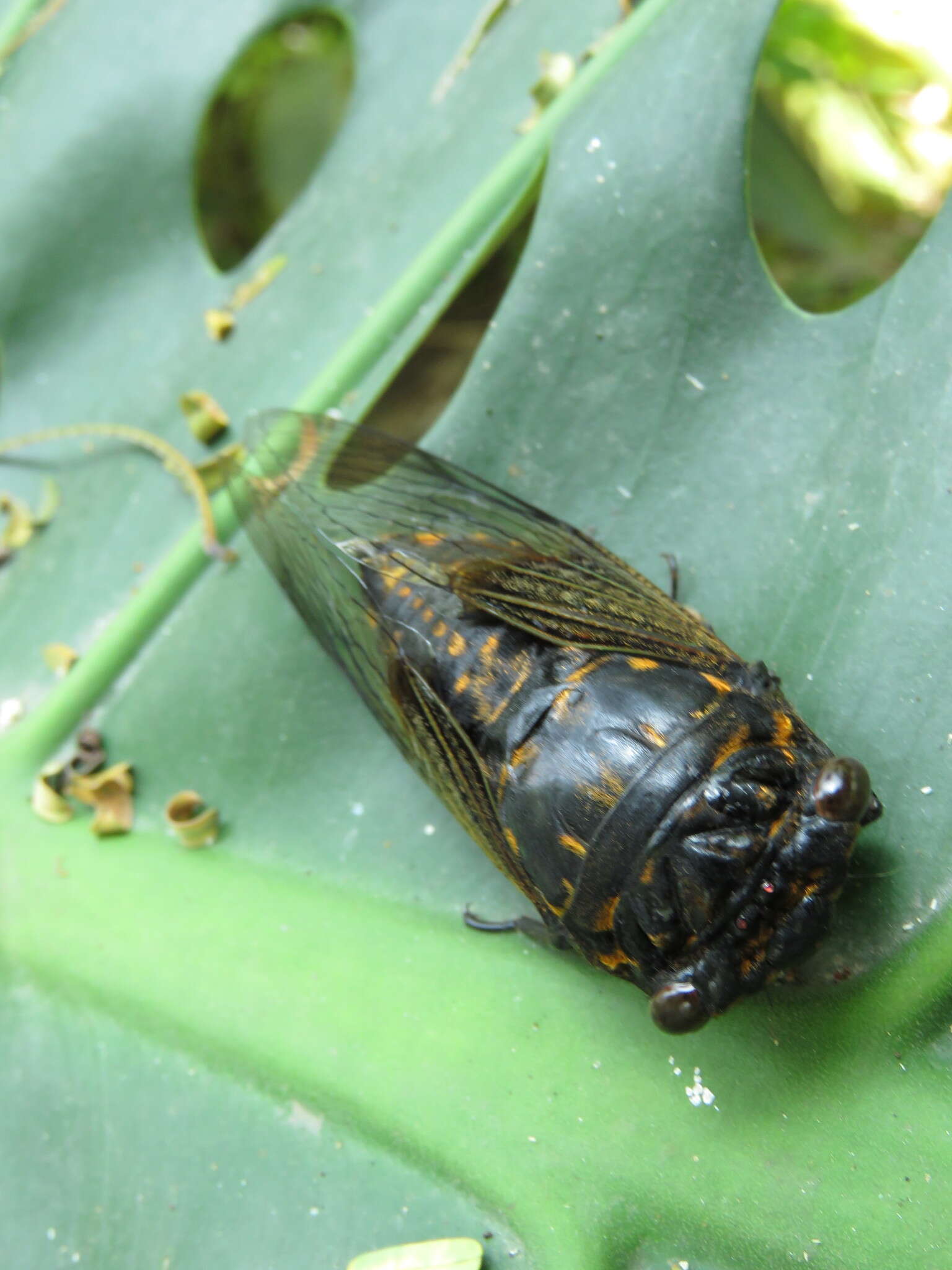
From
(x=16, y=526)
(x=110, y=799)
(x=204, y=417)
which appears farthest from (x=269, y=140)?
(x=110, y=799)

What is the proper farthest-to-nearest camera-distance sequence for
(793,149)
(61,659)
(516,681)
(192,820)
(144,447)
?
(793,149)
(144,447)
(61,659)
(192,820)
(516,681)

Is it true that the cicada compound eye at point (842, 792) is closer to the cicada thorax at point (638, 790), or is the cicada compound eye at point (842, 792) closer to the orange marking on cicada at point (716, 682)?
the cicada thorax at point (638, 790)

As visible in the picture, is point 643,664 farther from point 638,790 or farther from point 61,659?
point 61,659

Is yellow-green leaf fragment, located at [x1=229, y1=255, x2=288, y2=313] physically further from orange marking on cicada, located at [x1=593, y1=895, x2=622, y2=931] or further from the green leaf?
orange marking on cicada, located at [x1=593, y1=895, x2=622, y2=931]

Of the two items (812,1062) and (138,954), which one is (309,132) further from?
(812,1062)

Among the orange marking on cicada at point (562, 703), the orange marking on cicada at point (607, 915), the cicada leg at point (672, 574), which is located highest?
the cicada leg at point (672, 574)

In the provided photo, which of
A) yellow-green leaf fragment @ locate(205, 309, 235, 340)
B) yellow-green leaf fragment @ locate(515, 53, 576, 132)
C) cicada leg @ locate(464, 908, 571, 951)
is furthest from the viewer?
yellow-green leaf fragment @ locate(205, 309, 235, 340)

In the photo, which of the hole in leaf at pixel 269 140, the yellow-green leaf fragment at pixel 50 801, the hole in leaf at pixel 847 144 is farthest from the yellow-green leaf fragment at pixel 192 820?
the hole in leaf at pixel 847 144

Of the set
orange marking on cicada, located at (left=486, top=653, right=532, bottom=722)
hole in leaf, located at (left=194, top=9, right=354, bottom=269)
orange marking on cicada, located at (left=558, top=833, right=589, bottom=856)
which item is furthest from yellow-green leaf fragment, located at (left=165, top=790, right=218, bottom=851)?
hole in leaf, located at (left=194, top=9, right=354, bottom=269)
